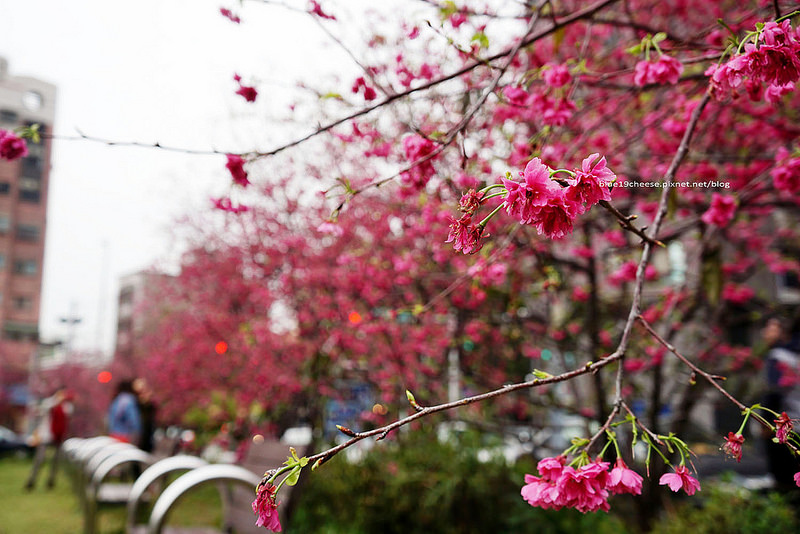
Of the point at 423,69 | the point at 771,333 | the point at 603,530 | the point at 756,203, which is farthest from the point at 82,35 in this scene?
the point at 771,333

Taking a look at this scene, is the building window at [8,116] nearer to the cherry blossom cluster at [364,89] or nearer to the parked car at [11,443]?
the cherry blossom cluster at [364,89]

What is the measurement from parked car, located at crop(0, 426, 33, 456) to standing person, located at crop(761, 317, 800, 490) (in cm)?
1343

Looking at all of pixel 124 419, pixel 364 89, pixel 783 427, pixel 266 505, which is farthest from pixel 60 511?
pixel 783 427

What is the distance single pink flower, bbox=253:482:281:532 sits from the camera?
3.60 ft

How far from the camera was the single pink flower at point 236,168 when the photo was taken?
6.51ft

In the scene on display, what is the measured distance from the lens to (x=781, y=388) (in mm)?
5168

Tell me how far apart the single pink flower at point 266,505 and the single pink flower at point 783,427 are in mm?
988

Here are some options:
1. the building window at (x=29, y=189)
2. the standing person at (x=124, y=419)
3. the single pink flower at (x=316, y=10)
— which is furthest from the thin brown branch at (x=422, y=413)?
the standing person at (x=124, y=419)

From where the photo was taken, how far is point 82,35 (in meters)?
4.52

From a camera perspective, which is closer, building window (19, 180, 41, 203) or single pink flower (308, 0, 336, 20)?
single pink flower (308, 0, 336, 20)

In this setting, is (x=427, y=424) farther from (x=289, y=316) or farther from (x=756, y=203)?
(x=756, y=203)

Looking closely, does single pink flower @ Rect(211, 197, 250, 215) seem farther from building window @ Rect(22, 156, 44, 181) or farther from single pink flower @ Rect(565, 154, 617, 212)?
building window @ Rect(22, 156, 44, 181)

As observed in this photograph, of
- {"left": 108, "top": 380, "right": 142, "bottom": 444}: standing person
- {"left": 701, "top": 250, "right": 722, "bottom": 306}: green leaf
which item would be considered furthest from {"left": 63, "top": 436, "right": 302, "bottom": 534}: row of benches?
Result: {"left": 701, "top": 250, "right": 722, "bottom": 306}: green leaf

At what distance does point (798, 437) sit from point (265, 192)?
8.10 meters
